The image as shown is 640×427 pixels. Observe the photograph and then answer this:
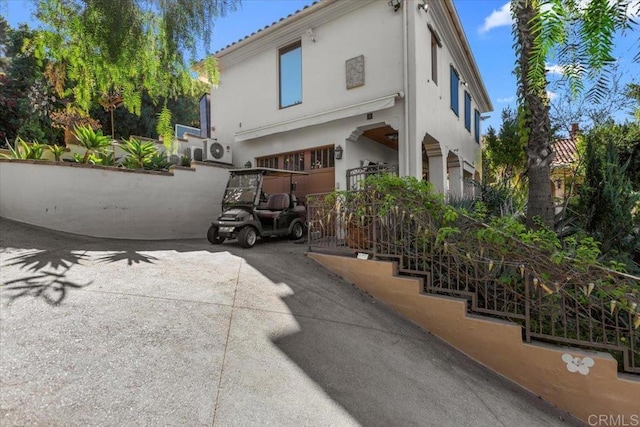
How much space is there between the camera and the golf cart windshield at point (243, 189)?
6941 mm

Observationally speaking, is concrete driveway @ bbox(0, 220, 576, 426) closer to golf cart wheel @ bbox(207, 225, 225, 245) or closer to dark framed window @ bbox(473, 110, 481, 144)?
golf cart wheel @ bbox(207, 225, 225, 245)

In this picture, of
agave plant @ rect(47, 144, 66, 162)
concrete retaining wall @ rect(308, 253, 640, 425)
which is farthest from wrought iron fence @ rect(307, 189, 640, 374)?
agave plant @ rect(47, 144, 66, 162)

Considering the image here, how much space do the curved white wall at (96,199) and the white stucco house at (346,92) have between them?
9.41ft

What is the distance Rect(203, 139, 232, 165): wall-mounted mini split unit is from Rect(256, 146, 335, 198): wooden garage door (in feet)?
4.37

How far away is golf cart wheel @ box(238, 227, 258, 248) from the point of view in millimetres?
6328

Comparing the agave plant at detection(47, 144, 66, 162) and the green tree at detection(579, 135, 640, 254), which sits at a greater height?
the agave plant at detection(47, 144, 66, 162)

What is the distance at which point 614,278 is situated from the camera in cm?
281

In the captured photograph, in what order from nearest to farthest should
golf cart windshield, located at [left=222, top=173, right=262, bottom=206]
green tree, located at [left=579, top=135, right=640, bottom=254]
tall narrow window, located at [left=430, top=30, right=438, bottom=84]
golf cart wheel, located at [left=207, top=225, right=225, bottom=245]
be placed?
green tree, located at [left=579, top=135, right=640, bottom=254]
golf cart wheel, located at [left=207, top=225, right=225, bottom=245]
golf cart windshield, located at [left=222, top=173, right=262, bottom=206]
tall narrow window, located at [left=430, top=30, right=438, bottom=84]

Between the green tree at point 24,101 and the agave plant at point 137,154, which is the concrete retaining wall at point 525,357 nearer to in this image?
the agave plant at point 137,154

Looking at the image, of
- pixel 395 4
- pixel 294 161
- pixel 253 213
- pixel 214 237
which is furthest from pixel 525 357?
pixel 294 161

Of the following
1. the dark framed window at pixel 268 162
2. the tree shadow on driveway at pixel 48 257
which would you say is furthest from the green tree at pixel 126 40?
the dark framed window at pixel 268 162

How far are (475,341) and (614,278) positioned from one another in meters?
1.36

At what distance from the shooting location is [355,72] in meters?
7.52

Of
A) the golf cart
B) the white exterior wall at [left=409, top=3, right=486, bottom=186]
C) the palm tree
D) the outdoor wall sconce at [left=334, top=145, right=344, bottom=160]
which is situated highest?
the white exterior wall at [left=409, top=3, right=486, bottom=186]
